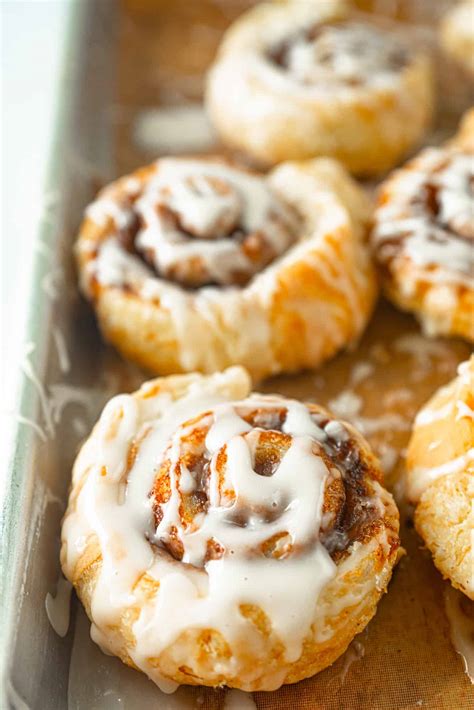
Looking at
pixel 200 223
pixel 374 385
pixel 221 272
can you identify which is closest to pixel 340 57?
pixel 200 223

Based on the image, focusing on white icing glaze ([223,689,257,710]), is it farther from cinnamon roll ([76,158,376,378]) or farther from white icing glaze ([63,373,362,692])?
cinnamon roll ([76,158,376,378])

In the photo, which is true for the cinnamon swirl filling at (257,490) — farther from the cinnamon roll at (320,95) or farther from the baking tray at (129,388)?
the cinnamon roll at (320,95)

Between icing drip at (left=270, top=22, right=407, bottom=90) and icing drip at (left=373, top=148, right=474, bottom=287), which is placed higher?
icing drip at (left=270, top=22, right=407, bottom=90)

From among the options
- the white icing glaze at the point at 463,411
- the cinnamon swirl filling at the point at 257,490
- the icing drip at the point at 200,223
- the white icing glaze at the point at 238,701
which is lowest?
the white icing glaze at the point at 238,701

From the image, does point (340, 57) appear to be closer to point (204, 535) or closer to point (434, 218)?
point (434, 218)

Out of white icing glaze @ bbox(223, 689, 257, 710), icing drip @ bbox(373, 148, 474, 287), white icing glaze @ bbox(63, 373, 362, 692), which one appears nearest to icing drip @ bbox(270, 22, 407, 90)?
icing drip @ bbox(373, 148, 474, 287)

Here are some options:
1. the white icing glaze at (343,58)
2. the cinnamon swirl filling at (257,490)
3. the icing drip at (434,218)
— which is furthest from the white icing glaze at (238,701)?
the white icing glaze at (343,58)

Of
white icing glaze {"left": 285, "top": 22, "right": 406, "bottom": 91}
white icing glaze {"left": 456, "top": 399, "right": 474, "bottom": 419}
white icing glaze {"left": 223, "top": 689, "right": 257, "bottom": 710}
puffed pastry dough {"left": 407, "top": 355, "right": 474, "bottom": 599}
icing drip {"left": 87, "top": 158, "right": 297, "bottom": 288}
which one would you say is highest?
white icing glaze {"left": 285, "top": 22, "right": 406, "bottom": 91}
